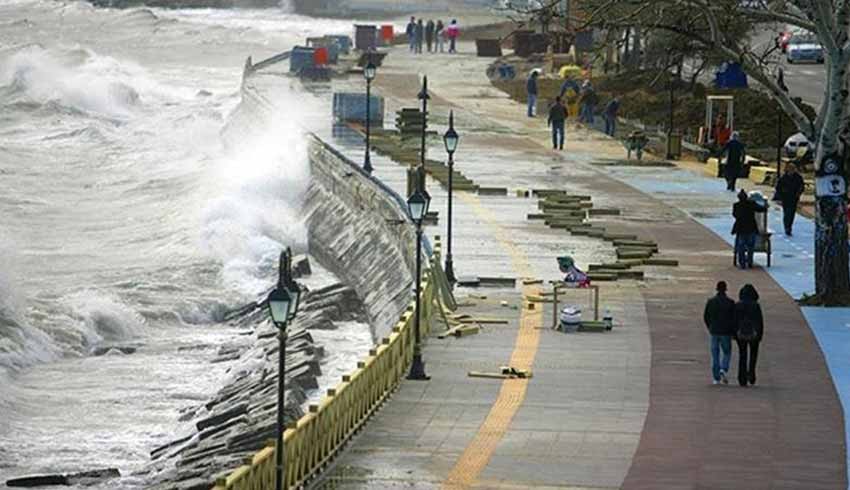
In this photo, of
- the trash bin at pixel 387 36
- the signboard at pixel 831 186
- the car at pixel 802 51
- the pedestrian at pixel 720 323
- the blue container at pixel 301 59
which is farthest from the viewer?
the trash bin at pixel 387 36

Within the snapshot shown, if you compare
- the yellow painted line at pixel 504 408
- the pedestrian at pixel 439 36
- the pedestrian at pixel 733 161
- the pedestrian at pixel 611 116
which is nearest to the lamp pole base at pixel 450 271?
the yellow painted line at pixel 504 408

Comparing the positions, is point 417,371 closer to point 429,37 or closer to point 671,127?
point 671,127

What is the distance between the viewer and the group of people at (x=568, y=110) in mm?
60969

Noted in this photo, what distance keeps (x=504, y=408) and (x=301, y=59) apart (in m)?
60.7

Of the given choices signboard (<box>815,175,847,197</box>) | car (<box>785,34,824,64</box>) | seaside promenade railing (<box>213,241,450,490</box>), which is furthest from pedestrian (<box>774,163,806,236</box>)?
car (<box>785,34,824,64</box>)

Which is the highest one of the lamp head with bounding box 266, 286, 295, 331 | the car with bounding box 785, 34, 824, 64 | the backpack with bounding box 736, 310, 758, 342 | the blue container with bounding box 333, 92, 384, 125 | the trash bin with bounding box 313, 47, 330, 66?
the lamp head with bounding box 266, 286, 295, 331

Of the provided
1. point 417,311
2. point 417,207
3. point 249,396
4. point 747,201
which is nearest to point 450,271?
point 249,396

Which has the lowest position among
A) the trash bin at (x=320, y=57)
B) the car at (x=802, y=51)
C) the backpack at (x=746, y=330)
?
the trash bin at (x=320, y=57)

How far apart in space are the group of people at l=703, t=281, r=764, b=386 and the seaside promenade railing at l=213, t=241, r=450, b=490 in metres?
3.77

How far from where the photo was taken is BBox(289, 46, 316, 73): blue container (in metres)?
86.2

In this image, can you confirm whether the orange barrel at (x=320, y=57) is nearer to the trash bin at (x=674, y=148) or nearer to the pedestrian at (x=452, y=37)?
the pedestrian at (x=452, y=37)

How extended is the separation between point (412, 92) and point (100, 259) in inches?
1017

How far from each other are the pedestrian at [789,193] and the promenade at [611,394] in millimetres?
370

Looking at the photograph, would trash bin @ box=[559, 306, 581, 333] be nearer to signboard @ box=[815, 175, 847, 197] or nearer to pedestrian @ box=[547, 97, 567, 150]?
signboard @ box=[815, 175, 847, 197]
